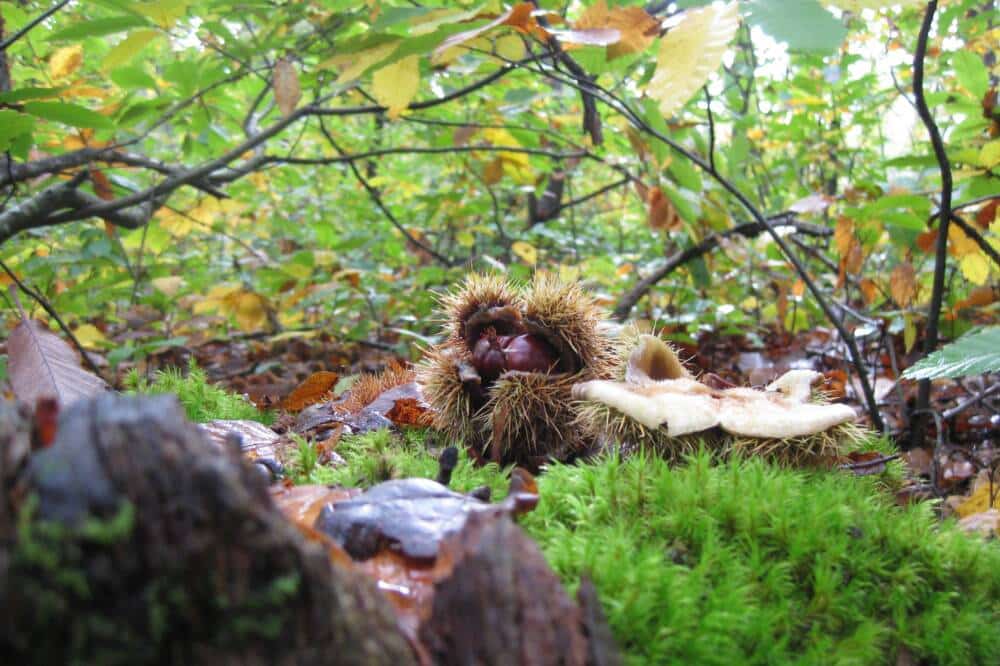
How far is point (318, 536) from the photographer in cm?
101

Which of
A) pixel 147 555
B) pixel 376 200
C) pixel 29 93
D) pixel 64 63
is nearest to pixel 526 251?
pixel 376 200

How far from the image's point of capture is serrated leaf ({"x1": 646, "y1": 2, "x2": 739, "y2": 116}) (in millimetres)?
1425

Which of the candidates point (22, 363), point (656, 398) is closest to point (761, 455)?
point (656, 398)

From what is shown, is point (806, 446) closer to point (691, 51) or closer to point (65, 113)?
point (691, 51)

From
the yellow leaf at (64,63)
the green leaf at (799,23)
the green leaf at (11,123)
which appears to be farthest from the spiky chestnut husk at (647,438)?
the yellow leaf at (64,63)

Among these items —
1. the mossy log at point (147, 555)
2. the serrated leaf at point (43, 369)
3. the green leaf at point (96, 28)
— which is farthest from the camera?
the green leaf at point (96, 28)

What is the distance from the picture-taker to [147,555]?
0.65 metres

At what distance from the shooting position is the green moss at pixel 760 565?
3.46 feet

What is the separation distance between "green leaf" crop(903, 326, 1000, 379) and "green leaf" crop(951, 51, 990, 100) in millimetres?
1736

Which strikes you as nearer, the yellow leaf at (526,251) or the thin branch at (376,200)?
the thin branch at (376,200)

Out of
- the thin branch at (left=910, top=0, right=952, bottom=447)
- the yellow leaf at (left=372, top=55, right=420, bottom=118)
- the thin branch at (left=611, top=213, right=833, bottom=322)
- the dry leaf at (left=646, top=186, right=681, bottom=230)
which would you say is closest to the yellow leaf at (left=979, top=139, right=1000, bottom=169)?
the thin branch at (left=910, top=0, right=952, bottom=447)

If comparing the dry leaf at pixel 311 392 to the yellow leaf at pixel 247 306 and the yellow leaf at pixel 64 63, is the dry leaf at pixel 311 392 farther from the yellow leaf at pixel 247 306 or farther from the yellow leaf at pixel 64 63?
the yellow leaf at pixel 64 63

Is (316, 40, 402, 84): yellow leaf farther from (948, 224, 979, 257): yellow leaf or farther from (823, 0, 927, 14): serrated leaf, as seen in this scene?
(948, 224, 979, 257): yellow leaf

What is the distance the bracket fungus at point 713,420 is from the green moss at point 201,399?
1310mm
